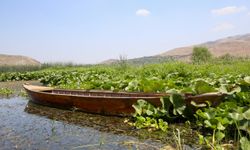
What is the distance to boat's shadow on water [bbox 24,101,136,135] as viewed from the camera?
5.96 meters

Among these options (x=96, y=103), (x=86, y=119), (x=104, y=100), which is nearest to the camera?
(x=86, y=119)

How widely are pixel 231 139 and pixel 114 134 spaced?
1.90 m

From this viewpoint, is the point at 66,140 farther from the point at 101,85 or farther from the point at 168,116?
the point at 101,85

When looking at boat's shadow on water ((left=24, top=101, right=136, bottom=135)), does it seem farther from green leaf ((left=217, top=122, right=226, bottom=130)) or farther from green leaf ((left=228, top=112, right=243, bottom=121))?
green leaf ((left=228, top=112, right=243, bottom=121))

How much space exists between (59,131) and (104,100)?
1.46 meters

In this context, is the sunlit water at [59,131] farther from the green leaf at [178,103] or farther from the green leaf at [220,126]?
the green leaf at [178,103]

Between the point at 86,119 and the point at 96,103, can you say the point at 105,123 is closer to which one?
the point at 86,119

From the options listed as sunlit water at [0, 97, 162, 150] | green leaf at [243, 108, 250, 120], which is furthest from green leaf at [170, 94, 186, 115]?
green leaf at [243, 108, 250, 120]

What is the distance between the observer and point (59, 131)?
599 cm

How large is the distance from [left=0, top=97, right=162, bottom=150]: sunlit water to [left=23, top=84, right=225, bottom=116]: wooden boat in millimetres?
192

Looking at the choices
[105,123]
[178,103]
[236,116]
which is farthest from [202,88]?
[105,123]

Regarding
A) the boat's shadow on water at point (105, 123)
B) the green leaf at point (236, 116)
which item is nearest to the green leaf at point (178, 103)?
the boat's shadow on water at point (105, 123)

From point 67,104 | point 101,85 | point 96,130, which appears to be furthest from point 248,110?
point 101,85

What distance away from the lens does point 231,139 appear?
4676 mm
